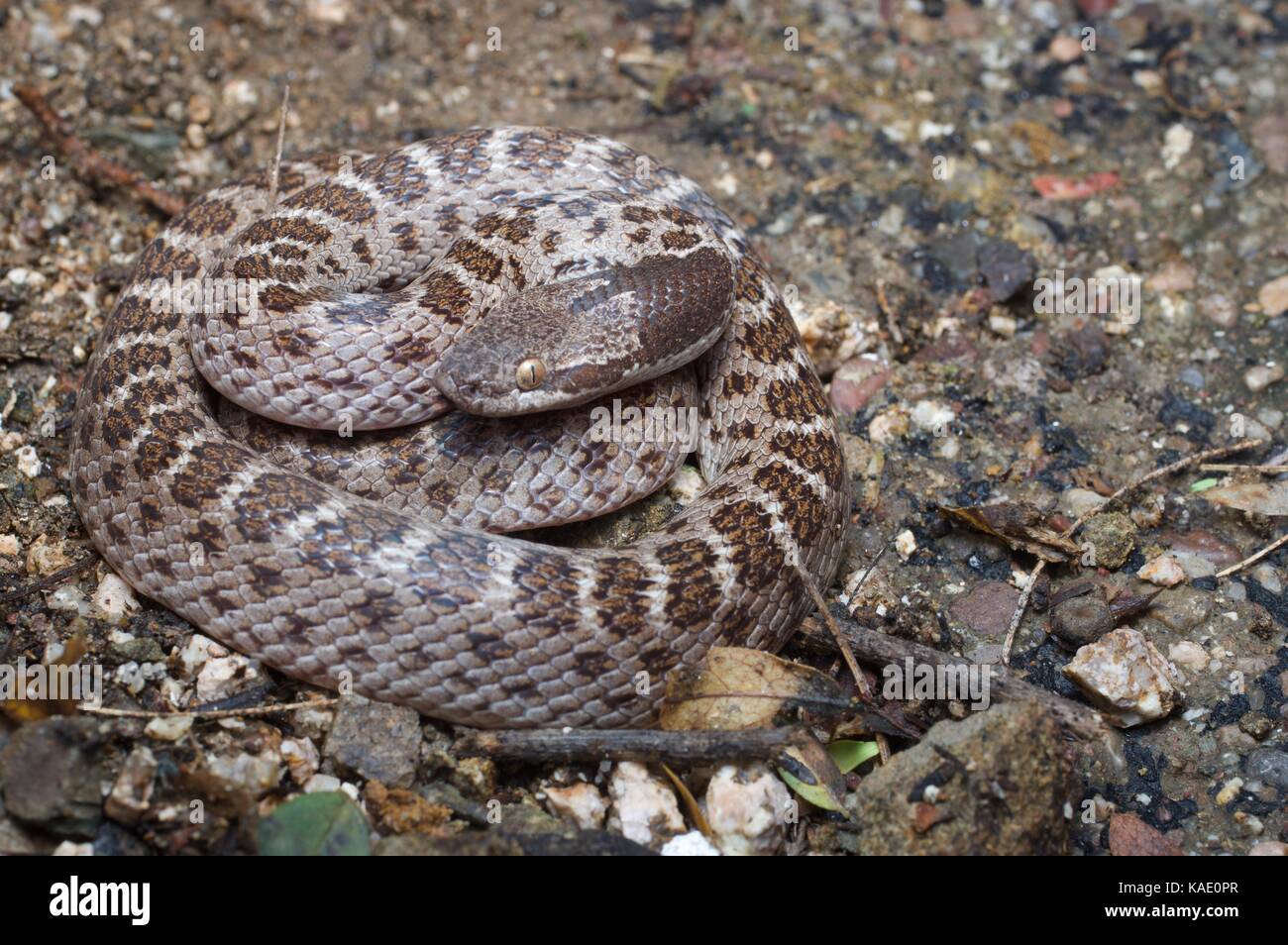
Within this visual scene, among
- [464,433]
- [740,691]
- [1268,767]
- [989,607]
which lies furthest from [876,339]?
[1268,767]

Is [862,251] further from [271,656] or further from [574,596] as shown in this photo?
[271,656]

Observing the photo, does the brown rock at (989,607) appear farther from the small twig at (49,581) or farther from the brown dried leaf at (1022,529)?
the small twig at (49,581)

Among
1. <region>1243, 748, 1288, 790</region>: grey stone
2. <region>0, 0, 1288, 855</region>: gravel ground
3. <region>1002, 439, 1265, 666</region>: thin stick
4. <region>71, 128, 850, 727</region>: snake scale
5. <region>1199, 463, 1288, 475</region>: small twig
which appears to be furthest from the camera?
<region>1199, 463, 1288, 475</region>: small twig

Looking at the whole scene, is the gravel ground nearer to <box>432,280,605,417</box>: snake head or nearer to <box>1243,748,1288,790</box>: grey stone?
<box>1243,748,1288,790</box>: grey stone

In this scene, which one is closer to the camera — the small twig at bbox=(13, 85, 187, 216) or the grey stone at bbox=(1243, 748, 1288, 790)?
the grey stone at bbox=(1243, 748, 1288, 790)

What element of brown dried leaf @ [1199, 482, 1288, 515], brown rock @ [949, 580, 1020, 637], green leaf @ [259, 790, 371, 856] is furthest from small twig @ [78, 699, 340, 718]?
brown dried leaf @ [1199, 482, 1288, 515]
